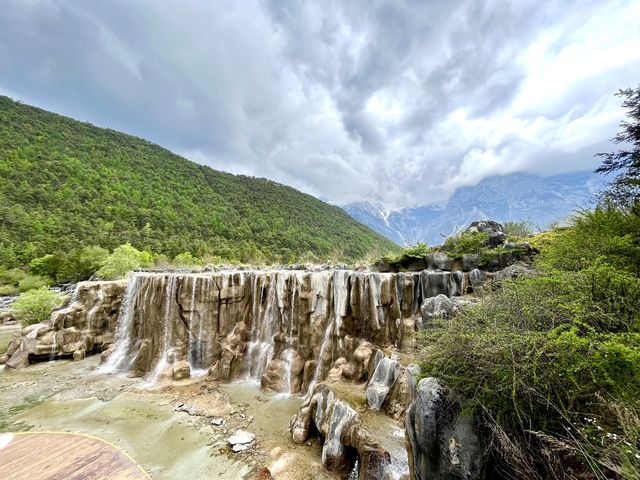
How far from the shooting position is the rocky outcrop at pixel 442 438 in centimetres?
336

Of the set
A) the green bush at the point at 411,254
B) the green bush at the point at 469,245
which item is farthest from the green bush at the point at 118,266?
the green bush at the point at 469,245

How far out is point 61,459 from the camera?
306 cm

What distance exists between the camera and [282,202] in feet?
236

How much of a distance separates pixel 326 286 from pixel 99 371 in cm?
1117

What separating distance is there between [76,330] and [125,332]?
2.70 m

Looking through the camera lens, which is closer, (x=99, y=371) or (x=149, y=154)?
(x=99, y=371)

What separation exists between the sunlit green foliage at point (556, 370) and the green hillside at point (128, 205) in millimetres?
23570

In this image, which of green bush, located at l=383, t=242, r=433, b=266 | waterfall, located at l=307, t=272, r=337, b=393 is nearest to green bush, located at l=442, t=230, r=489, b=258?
green bush, located at l=383, t=242, r=433, b=266

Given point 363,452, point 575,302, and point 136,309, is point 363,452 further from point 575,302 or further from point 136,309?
point 136,309

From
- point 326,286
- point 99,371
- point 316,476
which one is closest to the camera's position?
point 316,476

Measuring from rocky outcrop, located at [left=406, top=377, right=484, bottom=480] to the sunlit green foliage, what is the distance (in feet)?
0.81

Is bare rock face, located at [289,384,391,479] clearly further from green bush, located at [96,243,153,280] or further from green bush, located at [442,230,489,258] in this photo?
green bush, located at [96,243,153,280]

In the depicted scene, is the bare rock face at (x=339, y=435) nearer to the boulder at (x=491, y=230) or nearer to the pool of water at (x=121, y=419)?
the pool of water at (x=121, y=419)

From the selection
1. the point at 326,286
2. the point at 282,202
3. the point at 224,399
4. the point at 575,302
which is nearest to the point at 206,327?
the point at 224,399
